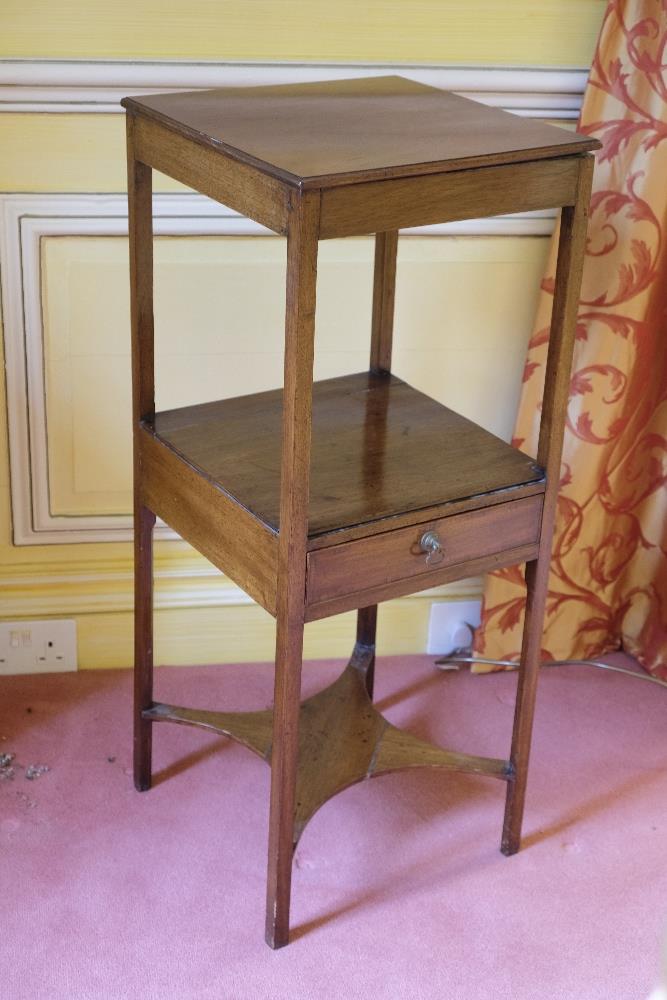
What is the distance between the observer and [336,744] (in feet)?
6.17

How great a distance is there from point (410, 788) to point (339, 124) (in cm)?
105

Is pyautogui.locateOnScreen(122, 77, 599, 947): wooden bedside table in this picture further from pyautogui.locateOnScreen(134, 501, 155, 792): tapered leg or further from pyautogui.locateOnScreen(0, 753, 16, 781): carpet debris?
pyautogui.locateOnScreen(0, 753, 16, 781): carpet debris

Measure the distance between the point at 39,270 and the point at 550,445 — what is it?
2.80ft

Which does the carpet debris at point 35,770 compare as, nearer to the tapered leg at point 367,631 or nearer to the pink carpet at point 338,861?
the pink carpet at point 338,861

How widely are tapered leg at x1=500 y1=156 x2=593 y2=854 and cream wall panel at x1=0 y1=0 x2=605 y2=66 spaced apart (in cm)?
57

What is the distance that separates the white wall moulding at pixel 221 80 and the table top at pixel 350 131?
0.26 metres

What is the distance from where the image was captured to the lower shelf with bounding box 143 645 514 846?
1.80 metres

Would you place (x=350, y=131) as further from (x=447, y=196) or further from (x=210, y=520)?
(x=210, y=520)

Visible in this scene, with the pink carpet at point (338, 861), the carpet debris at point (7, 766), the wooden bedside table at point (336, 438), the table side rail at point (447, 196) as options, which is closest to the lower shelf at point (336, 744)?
the wooden bedside table at point (336, 438)

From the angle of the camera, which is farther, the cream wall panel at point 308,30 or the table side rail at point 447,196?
the cream wall panel at point 308,30

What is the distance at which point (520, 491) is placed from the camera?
5.35ft

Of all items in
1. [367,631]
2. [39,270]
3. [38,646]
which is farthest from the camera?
[38,646]

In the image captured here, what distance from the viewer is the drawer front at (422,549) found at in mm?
1517

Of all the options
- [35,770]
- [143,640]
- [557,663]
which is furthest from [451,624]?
[35,770]
